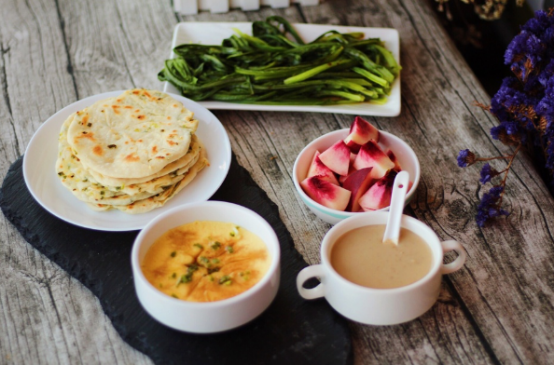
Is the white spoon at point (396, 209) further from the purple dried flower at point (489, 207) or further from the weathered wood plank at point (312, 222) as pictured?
the purple dried flower at point (489, 207)

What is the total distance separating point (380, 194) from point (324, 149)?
1.09 feet

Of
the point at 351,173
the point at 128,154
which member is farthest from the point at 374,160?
the point at 128,154

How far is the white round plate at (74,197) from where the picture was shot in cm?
173

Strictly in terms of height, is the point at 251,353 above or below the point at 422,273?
below

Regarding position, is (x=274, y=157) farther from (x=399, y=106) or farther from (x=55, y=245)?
(x=55, y=245)

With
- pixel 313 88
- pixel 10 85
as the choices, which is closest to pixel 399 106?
pixel 313 88

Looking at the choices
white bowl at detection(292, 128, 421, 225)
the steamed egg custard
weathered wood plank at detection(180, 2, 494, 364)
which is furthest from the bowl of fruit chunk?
the steamed egg custard

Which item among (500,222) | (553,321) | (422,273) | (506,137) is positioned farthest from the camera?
(506,137)

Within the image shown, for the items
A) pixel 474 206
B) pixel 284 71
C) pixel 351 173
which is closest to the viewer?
pixel 351 173

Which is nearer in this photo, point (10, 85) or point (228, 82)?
point (228, 82)

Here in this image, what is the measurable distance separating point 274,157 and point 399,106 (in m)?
0.53

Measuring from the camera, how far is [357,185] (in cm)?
174

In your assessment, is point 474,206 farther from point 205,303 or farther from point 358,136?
point 205,303

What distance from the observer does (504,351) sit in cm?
149
